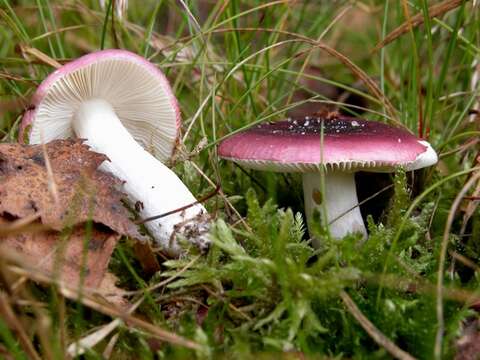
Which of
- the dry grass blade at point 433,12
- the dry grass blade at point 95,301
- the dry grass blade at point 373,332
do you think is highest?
the dry grass blade at point 433,12

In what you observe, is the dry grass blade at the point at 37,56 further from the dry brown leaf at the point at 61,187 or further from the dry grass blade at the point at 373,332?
Answer: the dry grass blade at the point at 373,332

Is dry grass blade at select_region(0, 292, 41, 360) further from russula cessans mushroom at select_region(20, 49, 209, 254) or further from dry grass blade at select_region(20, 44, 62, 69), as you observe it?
dry grass blade at select_region(20, 44, 62, 69)

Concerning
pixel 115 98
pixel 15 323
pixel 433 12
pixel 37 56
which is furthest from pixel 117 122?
pixel 433 12

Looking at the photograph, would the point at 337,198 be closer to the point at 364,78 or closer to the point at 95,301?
the point at 364,78

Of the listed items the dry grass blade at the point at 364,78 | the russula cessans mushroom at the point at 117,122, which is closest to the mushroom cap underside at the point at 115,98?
the russula cessans mushroom at the point at 117,122

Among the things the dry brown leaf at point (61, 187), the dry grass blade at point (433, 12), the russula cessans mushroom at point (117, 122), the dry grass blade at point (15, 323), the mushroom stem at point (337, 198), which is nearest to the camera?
the dry grass blade at point (15, 323)

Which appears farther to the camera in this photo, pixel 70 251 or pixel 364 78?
pixel 364 78

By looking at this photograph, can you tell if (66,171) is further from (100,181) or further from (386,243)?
(386,243)
